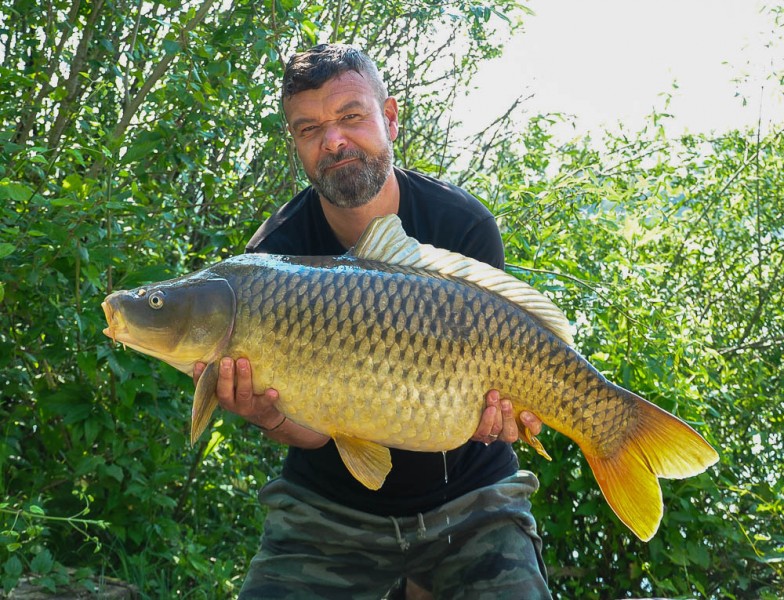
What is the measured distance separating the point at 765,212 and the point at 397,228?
2.30 m

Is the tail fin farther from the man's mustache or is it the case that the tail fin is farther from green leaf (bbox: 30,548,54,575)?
green leaf (bbox: 30,548,54,575)

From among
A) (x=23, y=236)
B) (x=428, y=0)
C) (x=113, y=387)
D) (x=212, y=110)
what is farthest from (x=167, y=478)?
(x=428, y=0)

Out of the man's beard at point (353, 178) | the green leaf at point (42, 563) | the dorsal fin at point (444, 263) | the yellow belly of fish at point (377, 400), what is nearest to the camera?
the yellow belly of fish at point (377, 400)

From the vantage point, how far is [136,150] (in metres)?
Answer: 2.26

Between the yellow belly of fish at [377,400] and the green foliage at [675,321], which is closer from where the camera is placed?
the yellow belly of fish at [377,400]

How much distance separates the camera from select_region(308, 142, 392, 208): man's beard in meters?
1.97

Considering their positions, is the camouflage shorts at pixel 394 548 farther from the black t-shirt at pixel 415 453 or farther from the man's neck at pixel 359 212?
the man's neck at pixel 359 212

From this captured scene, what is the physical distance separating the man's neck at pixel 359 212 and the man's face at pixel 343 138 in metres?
0.02

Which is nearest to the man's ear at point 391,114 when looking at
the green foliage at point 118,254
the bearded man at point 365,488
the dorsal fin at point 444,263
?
the bearded man at point 365,488

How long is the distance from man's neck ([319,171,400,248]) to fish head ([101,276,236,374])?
1.54ft

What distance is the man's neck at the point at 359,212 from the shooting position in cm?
201

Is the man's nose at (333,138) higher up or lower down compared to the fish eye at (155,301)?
higher up

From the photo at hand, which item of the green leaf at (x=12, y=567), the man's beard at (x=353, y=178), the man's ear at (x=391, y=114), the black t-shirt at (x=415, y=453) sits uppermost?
the man's ear at (x=391, y=114)

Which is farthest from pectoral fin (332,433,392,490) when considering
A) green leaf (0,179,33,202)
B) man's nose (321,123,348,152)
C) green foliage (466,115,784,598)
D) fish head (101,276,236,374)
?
green foliage (466,115,784,598)
